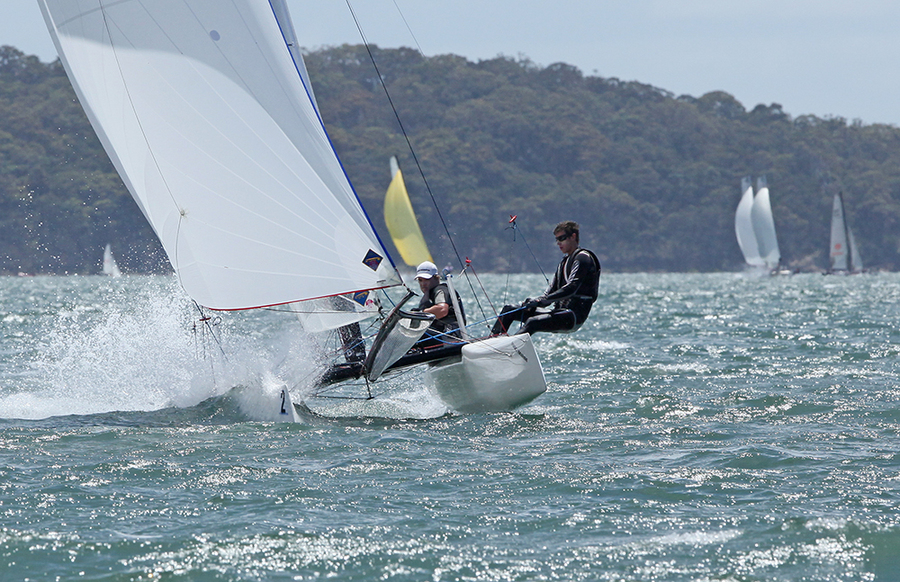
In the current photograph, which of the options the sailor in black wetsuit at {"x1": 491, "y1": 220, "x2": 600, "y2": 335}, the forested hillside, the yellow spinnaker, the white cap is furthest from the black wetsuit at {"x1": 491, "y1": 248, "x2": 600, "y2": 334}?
the forested hillside

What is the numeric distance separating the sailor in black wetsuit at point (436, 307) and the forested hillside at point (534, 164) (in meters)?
57.8

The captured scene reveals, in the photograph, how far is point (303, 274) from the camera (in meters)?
7.34

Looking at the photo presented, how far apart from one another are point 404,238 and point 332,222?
21.7 metres

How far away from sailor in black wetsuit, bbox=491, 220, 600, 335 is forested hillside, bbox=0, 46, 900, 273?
58.0m

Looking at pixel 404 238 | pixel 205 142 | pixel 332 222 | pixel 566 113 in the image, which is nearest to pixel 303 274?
pixel 332 222

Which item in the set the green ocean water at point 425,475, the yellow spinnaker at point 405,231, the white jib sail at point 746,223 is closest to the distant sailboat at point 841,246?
the white jib sail at point 746,223

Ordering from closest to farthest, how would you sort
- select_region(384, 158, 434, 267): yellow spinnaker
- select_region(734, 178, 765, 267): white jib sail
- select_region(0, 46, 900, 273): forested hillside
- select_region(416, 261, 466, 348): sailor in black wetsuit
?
select_region(416, 261, 466, 348): sailor in black wetsuit → select_region(384, 158, 434, 267): yellow spinnaker → select_region(734, 178, 765, 267): white jib sail → select_region(0, 46, 900, 273): forested hillside

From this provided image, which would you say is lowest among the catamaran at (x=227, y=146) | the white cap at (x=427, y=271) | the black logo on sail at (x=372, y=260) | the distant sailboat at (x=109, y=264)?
the white cap at (x=427, y=271)

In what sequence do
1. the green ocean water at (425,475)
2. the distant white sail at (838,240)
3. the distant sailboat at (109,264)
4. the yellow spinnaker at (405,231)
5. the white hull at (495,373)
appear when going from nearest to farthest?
the green ocean water at (425,475) < the white hull at (495,373) < the yellow spinnaker at (405,231) < the distant white sail at (838,240) < the distant sailboat at (109,264)

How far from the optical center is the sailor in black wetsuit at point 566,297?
7645 millimetres

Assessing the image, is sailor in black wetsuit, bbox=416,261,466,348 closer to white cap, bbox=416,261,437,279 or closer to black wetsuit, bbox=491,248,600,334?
white cap, bbox=416,261,437,279

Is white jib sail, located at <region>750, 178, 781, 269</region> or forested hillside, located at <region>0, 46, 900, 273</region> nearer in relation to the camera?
white jib sail, located at <region>750, 178, 781, 269</region>

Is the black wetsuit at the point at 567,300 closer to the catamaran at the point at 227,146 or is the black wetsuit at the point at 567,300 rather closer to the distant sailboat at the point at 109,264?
the catamaran at the point at 227,146

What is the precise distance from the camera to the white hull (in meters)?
7.53
